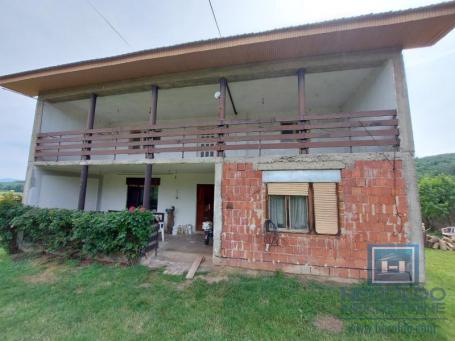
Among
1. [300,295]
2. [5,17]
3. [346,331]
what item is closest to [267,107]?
[300,295]

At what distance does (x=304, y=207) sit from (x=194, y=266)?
344 cm

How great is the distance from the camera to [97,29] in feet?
27.3

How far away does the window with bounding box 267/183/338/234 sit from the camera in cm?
489

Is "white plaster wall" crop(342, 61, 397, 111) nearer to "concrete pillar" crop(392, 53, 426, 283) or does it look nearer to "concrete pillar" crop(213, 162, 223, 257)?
"concrete pillar" crop(392, 53, 426, 283)

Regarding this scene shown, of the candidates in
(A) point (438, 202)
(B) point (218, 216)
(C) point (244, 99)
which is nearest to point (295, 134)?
(B) point (218, 216)

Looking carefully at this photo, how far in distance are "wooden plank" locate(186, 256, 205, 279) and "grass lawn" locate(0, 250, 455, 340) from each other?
227 mm

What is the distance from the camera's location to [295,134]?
5.46 m

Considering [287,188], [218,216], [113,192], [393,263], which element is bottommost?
[393,263]

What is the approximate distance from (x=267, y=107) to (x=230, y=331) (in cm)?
826

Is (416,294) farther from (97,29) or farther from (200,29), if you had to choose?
(97,29)

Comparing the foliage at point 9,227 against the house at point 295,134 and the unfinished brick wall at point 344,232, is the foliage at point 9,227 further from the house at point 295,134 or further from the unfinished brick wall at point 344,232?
the unfinished brick wall at point 344,232

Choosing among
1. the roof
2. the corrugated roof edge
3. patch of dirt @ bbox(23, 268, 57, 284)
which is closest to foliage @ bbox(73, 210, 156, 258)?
patch of dirt @ bbox(23, 268, 57, 284)

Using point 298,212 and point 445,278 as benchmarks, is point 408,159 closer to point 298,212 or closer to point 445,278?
point 298,212

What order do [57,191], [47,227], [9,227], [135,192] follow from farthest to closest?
1. [135,192]
2. [57,191]
3. [9,227]
4. [47,227]
